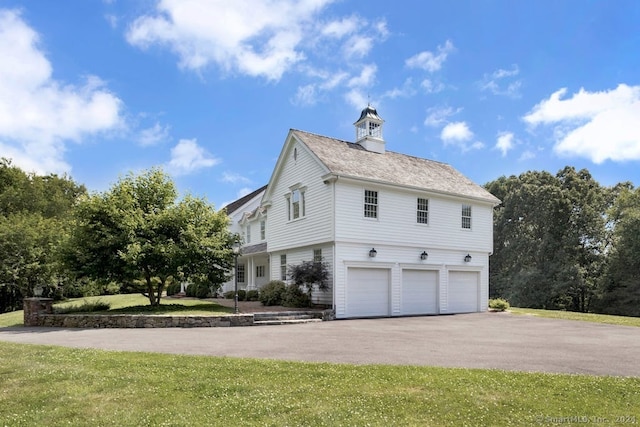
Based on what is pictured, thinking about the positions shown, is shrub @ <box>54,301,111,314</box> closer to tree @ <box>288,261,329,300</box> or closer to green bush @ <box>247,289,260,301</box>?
tree @ <box>288,261,329,300</box>

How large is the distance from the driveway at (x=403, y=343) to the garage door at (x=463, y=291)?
22.5ft

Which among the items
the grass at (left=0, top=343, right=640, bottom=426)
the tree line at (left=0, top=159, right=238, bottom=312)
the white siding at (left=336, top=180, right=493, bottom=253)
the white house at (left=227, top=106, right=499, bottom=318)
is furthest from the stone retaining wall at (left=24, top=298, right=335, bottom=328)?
the grass at (left=0, top=343, right=640, bottom=426)

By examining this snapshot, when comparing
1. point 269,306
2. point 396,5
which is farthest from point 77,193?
point 396,5

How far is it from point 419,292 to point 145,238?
41.3 feet

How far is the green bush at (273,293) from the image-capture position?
2153 cm

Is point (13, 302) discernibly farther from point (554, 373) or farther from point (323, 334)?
point (554, 373)

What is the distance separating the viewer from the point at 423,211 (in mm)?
21891

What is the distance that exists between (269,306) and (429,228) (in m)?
8.53

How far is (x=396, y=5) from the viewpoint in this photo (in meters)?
14.8

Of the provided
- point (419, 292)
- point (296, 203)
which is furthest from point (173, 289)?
point (419, 292)

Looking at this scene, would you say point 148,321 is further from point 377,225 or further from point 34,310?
point 377,225

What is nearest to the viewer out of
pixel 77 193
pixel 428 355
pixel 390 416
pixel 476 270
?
pixel 390 416

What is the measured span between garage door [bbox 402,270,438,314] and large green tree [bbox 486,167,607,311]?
20870 mm

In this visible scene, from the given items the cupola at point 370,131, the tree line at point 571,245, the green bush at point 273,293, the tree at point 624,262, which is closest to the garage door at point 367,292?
the green bush at point 273,293
